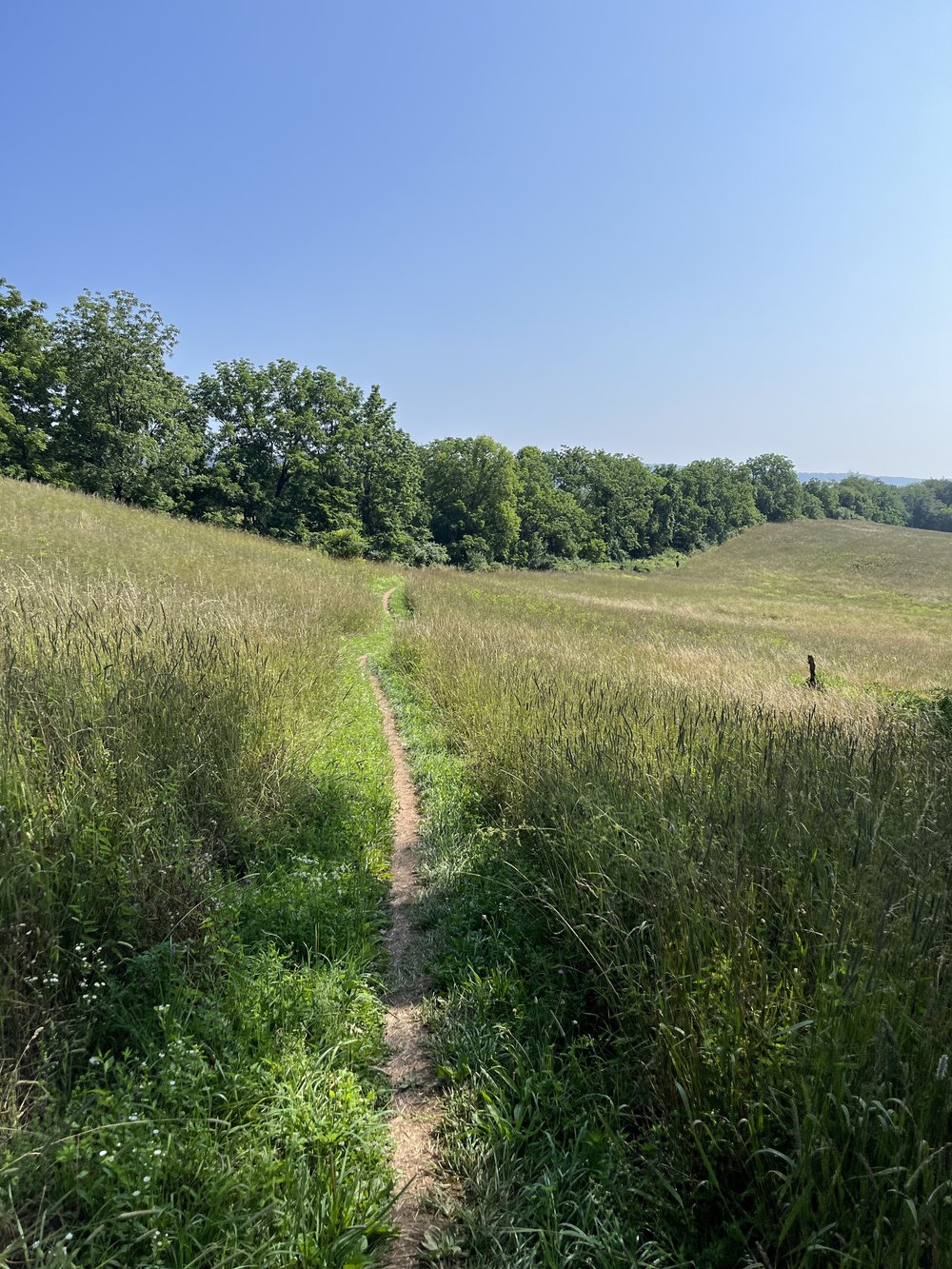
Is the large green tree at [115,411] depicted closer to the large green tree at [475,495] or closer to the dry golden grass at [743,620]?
the dry golden grass at [743,620]

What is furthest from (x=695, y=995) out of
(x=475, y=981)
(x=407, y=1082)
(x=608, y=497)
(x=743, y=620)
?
(x=608, y=497)

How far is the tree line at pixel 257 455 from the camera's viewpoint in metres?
32.1

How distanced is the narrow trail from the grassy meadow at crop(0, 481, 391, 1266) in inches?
4.0

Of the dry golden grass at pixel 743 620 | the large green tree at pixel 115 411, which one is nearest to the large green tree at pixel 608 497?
the dry golden grass at pixel 743 620

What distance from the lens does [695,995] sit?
7.49ft

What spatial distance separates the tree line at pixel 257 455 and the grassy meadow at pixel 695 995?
29.9 m

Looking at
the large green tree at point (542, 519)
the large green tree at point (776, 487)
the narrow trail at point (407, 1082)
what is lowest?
the narrow trail at point (407, 1082)

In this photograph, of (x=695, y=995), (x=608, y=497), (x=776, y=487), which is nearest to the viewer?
(x=695, y=995)

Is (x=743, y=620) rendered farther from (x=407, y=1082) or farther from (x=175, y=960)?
(x=175, y=960)

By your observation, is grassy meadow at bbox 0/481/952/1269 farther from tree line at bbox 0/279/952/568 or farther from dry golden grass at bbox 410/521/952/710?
tree line at bbox 0/279/952/568

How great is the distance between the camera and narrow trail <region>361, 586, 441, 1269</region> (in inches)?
80.7

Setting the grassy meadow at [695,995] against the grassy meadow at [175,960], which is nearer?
the grassy meadow at [695,995]

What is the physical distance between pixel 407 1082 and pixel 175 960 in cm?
126

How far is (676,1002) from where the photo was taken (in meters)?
2.41
